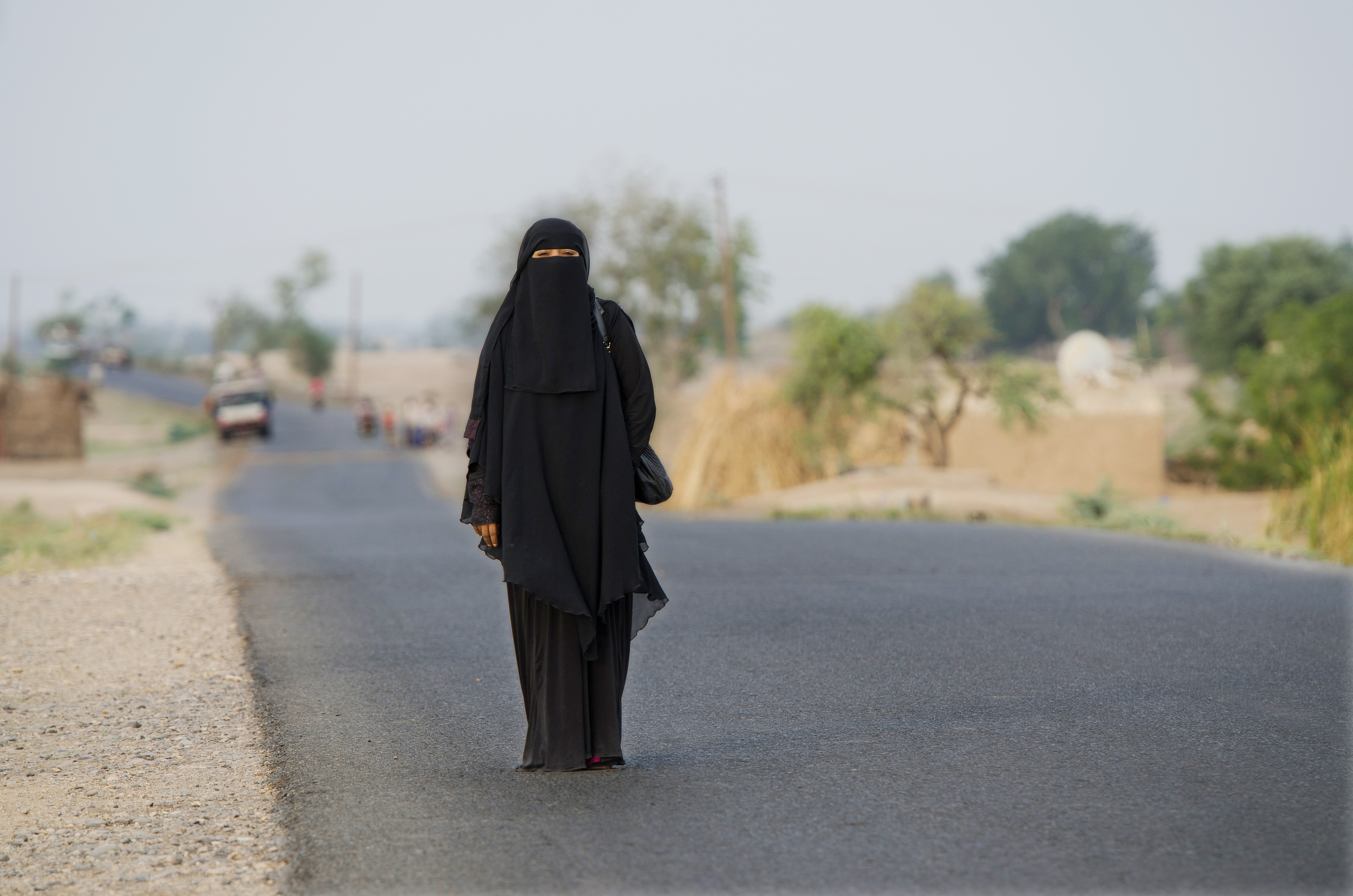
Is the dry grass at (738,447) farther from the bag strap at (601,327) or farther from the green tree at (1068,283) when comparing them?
the green tree at (1068,283)

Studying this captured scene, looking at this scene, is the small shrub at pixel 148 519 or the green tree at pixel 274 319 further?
the green tree at pixel 274 319

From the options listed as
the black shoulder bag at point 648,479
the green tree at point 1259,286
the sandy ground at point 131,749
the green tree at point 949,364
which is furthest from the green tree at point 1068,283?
the black shoulder bag at point 648,479

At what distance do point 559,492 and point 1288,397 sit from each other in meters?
→ 25.7

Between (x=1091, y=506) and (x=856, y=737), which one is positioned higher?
(x=1091, y=506)

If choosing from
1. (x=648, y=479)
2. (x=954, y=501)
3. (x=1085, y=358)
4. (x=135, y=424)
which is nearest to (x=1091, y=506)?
(x=954, y=501)

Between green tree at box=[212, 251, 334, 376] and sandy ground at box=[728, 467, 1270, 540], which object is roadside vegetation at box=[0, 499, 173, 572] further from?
green tree at box=[212, 251, 334, 376]

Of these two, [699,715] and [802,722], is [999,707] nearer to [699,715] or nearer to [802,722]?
[802,722]

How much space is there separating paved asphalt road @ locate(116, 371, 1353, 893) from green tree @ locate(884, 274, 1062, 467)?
13974 mm

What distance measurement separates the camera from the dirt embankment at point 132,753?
374cm

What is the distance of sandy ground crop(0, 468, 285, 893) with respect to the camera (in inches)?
147

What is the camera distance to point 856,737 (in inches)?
193

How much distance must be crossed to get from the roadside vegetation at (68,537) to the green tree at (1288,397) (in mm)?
19354

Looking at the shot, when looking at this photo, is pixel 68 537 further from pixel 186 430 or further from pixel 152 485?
pixel 186 430

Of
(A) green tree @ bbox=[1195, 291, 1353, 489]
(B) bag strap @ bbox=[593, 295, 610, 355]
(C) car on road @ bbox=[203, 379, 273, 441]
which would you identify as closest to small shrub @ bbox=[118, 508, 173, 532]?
(B) bag strap @ bbox=[593, 295, 610, 355]
